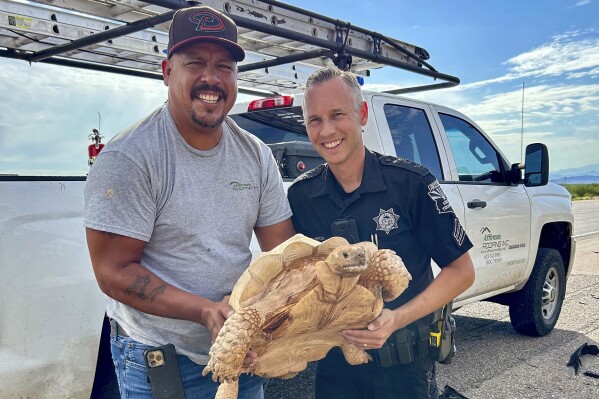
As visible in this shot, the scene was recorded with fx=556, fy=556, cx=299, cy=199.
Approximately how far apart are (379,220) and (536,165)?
10.5 ft

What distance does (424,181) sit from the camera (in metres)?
2.26

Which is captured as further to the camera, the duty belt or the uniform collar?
the uniform collar

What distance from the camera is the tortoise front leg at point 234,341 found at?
1565 millimetres

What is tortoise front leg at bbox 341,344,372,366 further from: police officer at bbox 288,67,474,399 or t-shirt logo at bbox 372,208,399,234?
t-shirt logo at bbox 372,208,399,234

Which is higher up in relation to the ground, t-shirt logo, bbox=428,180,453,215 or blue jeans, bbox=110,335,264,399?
t-shirt logo, bbox=428,180,453,215

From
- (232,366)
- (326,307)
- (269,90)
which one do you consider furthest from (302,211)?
(269,90)

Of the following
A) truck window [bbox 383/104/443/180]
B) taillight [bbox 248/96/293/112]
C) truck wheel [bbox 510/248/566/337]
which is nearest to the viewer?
taillight [bbox 248/96/293/112]

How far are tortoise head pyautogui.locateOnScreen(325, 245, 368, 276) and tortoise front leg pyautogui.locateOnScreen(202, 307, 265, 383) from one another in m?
0.29

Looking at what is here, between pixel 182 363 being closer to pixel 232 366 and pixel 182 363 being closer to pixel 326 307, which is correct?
pixel 232 366

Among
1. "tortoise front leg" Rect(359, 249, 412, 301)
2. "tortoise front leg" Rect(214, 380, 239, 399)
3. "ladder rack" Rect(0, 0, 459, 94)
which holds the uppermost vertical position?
"ladder rack" Rect(0, 0, 459, 94)

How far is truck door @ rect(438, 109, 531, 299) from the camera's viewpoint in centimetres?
446

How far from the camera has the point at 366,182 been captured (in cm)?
228

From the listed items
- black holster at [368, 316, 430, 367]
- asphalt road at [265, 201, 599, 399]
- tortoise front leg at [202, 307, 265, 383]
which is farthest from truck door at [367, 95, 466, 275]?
tortoise front leg at [202, 307, 265, 383]

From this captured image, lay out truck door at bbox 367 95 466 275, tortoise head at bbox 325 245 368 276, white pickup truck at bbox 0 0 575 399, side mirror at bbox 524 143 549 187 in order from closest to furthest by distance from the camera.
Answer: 1. tortoise head at bbox 325 245 368 276
2. white pickup truck at bbox 0 0 575 399
3. truck door at bbox 367 95 466 275
4. side mirror at bbox 524 143 549 187
